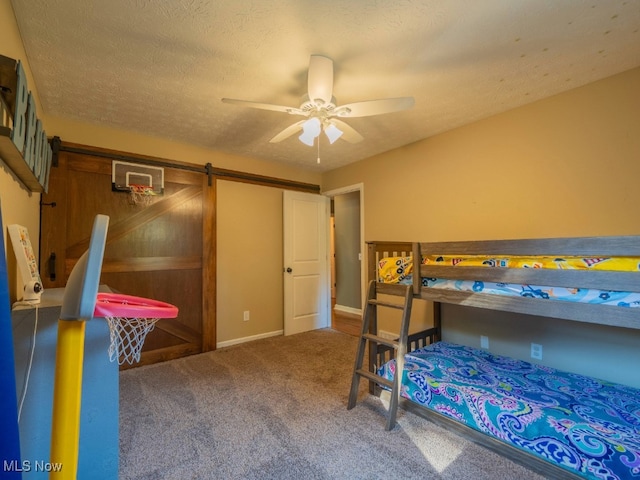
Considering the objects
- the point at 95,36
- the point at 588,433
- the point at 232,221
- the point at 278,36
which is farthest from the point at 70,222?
the point at 588,433

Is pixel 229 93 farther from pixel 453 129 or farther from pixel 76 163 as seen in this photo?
pixel 453 129

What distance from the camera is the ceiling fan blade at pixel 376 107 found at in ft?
5.98

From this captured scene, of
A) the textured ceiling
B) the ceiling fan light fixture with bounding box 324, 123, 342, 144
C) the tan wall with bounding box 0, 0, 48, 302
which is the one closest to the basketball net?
the textured ceiling

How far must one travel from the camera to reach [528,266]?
5.57 feet

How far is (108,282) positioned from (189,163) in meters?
1.55

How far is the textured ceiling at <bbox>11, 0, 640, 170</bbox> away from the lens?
5.08 ft

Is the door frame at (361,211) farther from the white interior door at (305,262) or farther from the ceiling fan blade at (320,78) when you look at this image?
the ceiling fan blade at (320,78)

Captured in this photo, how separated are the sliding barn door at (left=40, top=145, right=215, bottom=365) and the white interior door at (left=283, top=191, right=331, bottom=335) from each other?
105 centimetres

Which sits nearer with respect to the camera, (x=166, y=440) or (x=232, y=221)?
(x=166, y=440)

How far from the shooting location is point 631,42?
1.81 metres

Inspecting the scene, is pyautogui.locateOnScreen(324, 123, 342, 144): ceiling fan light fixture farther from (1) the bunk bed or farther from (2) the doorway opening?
(2) the doorway opening

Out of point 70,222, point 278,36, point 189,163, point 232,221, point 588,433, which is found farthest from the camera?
point 232,221

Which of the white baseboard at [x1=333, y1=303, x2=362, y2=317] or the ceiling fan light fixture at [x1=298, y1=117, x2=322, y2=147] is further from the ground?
the ceiling fan light fixture at [x1=298, y1=117, x2=322, y2=147]

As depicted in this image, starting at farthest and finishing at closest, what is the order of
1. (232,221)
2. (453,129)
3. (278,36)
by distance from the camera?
(232,221) < (453,129) < (278,36)
